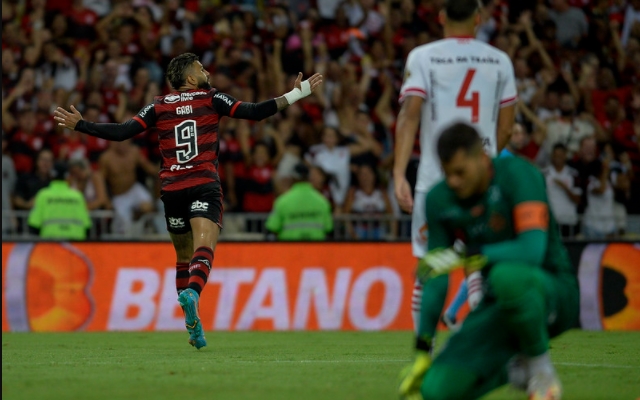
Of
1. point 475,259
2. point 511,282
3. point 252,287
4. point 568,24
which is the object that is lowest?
point 252,287

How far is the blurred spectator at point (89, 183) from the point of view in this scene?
16.4 m

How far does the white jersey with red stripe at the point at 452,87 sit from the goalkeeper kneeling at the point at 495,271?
5.33ft

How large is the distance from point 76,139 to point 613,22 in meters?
10.4

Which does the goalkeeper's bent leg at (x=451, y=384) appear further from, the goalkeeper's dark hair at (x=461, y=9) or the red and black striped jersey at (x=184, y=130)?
the red and black striped jersey at (x=184, y=130)

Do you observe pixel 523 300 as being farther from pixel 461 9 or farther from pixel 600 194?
pixel 600 194

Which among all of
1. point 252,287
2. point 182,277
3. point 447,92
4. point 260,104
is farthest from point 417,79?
point 252,287

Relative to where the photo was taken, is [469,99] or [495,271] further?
[469,99]

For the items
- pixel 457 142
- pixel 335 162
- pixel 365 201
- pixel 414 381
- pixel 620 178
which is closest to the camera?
pixel 457 142

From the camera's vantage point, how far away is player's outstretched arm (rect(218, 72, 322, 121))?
9.70m

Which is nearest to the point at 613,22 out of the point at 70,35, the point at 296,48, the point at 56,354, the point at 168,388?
the point at 296,48

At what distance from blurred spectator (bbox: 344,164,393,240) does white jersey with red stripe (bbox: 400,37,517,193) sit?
9296 mm

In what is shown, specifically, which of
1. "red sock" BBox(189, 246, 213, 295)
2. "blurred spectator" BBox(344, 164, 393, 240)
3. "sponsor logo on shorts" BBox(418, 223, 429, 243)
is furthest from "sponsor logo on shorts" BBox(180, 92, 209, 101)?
"blurred spectator" BBox(344, 164, 393, 240)

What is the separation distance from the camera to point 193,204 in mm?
9977

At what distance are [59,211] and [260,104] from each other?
22.2 ft
